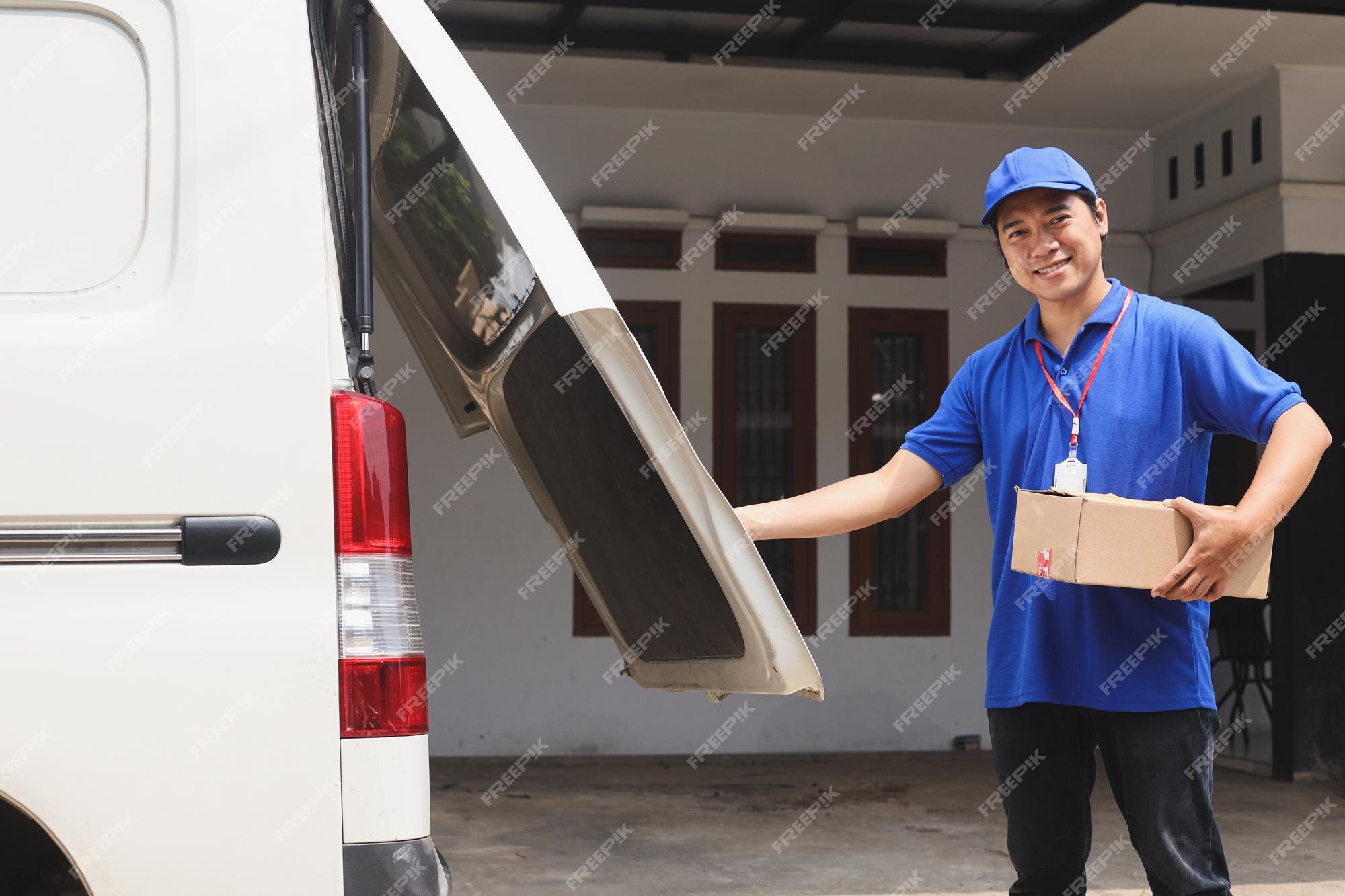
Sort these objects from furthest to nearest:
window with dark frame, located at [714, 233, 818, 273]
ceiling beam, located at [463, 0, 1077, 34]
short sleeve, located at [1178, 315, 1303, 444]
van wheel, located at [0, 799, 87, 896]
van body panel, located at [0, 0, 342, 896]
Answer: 1. window with dark frame, located at [714, 233, 818, 273]
2. ceiling beam, located at [463, 0, 1077, 34]
3. short sleeve, located at [1178, 315, 1303, 444]
4. van wheel, located at [0, 799, 87, 896]
5. van body panel, located at [0, 0, 342, 896]

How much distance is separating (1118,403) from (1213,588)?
38 cm

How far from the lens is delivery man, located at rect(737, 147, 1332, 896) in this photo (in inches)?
92.4

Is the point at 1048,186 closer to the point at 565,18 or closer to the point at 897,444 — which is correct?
the point at 565,18

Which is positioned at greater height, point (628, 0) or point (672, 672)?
point (628, 0)

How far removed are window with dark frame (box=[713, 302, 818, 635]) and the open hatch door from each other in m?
5.02

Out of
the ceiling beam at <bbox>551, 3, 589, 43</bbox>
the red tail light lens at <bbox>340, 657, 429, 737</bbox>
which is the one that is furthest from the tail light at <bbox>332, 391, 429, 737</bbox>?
the ceiling beam at <bbox>551, 3, 589, 43</bbox>

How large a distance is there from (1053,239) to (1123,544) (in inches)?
24.9

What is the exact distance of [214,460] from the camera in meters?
1.84

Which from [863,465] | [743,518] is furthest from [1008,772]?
[863,465]

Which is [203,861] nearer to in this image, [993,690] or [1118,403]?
[993,690]

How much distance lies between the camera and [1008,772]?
8.45 ft

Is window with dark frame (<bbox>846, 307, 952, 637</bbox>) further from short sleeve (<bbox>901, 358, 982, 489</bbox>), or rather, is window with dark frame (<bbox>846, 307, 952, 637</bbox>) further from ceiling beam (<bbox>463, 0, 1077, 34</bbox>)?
short sleeve (<bbox>901, 358, 982, 489</bbox>)

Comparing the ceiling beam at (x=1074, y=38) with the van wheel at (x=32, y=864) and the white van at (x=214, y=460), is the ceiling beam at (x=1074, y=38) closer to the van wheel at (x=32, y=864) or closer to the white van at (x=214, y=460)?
the white van at (x=214, y=460)

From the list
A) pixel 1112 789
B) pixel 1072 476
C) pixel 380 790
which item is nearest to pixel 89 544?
pixel 380 790
